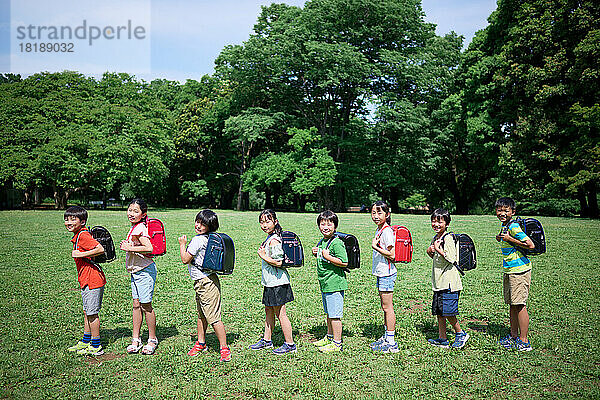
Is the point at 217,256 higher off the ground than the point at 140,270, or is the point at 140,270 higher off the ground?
the point at 217,256

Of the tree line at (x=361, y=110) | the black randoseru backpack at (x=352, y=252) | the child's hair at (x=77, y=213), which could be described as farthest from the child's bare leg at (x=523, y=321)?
the tree line at (x=361, y=110)

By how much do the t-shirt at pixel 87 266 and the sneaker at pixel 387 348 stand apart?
3.64 m

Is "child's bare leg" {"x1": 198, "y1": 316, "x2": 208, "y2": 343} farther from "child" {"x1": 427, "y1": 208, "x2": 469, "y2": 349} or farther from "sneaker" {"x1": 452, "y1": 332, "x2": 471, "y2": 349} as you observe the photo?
"sneaker" {"x1": 452, "y1": 332, "x2": 471, "y2": 349}

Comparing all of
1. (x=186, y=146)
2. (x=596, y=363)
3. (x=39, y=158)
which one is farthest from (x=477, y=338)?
(x=186, y=146)

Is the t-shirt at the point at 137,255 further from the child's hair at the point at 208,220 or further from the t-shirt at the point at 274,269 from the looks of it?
the t-shirt at the point at 274,269

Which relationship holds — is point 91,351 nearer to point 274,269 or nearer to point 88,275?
point 88,275

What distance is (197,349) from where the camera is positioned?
557 centimetres

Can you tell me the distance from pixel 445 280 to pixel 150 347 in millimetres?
3881

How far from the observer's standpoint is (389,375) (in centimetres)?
493

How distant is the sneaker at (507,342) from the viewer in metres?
5.77

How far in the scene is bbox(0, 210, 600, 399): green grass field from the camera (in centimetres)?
Answer: 459

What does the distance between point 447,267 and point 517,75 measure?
28893 mm

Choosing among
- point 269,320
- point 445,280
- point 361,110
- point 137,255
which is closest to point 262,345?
point 269,320

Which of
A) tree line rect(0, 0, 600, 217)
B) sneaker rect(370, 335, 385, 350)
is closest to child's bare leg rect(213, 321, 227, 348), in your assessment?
sneaker rect(370, 335, 385, 350)
